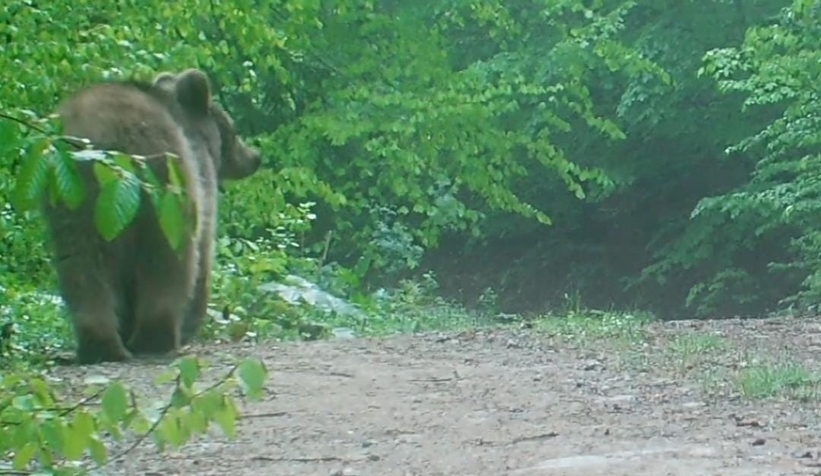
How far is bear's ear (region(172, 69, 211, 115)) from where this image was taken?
9078 millimetres

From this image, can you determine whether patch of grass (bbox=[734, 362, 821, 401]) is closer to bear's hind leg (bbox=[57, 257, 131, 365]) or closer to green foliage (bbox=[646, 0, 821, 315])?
bear's hind leg (bbox=[57, 257, 131, 365])

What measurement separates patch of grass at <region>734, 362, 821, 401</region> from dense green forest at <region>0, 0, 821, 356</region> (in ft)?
13.5

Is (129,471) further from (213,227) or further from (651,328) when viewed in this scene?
(651,328)

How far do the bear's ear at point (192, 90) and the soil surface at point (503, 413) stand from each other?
1.40m

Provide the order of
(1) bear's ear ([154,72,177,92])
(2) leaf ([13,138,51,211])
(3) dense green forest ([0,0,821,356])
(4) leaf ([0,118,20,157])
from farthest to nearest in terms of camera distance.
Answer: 1. (3) dense green forest ([0,0,821,356])
2. (1) bear's ear ([154,72,177,92])
3. (4) leaf ([0,118,20,157])
4. (2) leaf ([13,138,51,211])

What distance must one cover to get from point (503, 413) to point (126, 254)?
2.64 metres

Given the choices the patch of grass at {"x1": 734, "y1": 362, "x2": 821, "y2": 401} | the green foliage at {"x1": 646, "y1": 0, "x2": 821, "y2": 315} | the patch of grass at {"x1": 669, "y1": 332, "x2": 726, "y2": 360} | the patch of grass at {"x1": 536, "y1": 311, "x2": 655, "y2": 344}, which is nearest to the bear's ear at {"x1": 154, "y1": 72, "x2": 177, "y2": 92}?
the patch of grass at {"x1": 536, "y1": 311, "x2": 655, "y2": 344}

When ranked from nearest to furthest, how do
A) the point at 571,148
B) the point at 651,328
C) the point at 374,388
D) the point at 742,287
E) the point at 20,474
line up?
the point at 20,474 → the point at 374,388 → the point at 651,328 → the point at 742,287 → the point at 571,148

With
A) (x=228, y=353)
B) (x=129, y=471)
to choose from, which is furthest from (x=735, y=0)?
(x=129, y=471)

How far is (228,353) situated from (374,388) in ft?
5.68

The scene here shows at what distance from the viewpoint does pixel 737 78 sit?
65.9 ft

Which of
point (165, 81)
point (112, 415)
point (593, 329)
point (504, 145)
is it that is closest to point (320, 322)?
point (593, 329)

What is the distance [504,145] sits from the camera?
722 inches

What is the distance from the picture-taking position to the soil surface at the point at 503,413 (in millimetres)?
5215
